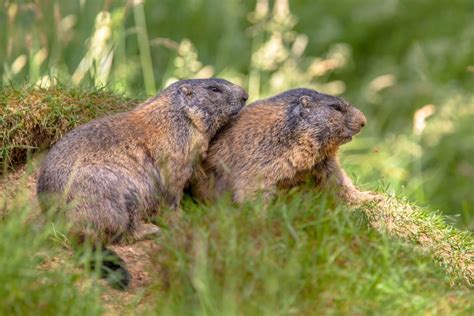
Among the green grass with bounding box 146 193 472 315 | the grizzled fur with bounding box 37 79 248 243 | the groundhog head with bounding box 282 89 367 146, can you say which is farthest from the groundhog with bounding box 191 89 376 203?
the green grass with bounding box 146 193 472 315

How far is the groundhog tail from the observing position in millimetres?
5141

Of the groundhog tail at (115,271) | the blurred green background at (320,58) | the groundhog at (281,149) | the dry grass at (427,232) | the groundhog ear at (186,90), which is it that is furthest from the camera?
the blurred green background at (320,58)

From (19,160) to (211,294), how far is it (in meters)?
2.64

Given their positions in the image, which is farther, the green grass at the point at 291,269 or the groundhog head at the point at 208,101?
the groundhog head at the point at 208,101

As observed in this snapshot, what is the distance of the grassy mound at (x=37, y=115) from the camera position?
21.5 feet

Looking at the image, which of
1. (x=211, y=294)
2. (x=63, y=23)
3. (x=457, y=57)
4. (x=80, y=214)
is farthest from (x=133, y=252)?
(x=457, y=57)

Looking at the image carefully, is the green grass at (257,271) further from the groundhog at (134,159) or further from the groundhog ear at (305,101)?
the groundhog ear at (305,101)

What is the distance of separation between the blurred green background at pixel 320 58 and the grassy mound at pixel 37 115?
403mm

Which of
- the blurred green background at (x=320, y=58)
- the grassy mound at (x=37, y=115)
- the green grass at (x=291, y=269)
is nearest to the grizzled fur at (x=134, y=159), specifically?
the grassy mound at (x=37, y=115)

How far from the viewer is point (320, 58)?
10.9 meters

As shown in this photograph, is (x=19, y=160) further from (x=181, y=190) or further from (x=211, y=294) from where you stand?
(x=211, y=294)

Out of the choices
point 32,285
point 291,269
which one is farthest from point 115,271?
point 291,269

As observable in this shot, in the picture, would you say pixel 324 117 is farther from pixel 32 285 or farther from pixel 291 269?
pixel 32 285

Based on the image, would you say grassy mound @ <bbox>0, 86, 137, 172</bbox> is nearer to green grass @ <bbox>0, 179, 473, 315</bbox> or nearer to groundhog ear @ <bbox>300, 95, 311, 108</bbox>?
green grass @ <bbox>0, 179, 473, 315</bbox>
